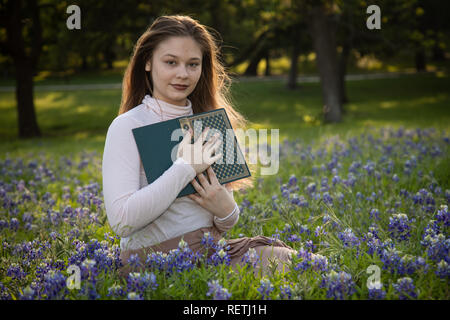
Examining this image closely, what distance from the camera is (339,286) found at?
2.06m

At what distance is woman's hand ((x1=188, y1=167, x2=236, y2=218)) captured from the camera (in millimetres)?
2398

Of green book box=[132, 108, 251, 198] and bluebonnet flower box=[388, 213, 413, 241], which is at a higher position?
green book box=[132, 108, 251, 198]

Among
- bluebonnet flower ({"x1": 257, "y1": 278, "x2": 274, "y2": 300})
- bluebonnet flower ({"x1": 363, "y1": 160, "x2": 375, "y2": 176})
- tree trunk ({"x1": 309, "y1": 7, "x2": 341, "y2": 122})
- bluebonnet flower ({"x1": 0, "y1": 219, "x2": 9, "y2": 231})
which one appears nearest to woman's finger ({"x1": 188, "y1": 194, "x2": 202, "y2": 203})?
bluebonnet flower ({"x1": 257, "y1": 278, "x2": 274, "y2": 300})

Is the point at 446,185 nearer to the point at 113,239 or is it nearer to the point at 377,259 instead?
the point at 377,259

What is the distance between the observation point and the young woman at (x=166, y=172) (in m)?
2.26

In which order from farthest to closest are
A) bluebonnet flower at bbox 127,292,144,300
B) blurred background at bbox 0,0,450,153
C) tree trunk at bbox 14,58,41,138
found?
1. tree trunk at bbox 14,58,41,138
2. blurred background at bbox 0,0,450,153
3. bluebonnet flower at bbox 127,292,144,300

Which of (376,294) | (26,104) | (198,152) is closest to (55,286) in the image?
(198,152)

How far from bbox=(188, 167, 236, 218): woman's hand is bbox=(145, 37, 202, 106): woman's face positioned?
562 mm

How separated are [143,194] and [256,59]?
25.8m

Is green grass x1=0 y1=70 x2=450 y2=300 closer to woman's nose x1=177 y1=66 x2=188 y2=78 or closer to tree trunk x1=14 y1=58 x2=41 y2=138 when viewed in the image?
woman's nose x1=177 y1=66 x2=188 y2=78

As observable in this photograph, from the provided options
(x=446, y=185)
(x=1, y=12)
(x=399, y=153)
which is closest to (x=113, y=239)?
(x=446, y=185)

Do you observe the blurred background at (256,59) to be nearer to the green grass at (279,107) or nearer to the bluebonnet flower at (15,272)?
the green grass at (279,107)

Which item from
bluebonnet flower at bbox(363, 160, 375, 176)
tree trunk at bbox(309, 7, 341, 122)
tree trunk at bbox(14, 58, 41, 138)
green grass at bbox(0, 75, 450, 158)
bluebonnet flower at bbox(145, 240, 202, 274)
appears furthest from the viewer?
tree trunk at bbox(14, 58, 41, 138)

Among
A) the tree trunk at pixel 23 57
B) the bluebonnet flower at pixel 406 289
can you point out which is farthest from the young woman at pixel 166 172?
the tree trunk at pixel 23 57
